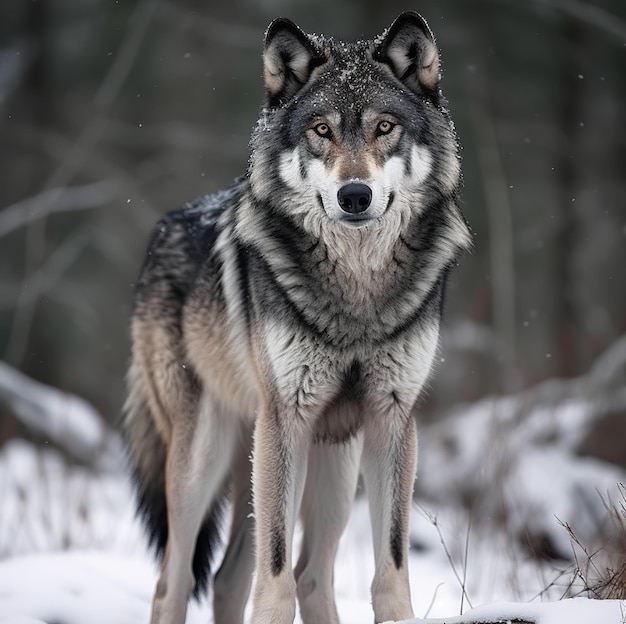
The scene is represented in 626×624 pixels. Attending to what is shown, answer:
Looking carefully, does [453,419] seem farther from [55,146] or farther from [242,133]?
[55,146]

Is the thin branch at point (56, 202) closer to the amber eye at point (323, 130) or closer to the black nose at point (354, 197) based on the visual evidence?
the amber eye at point (323, 130)

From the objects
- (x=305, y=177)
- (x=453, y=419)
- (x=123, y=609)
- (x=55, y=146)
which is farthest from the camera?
(x=55, y=146)

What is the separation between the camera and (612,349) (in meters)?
6.98

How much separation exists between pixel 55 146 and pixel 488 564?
7653 millimetres

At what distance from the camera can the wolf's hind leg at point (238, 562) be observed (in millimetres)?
3455

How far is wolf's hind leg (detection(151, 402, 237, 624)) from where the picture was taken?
336cm

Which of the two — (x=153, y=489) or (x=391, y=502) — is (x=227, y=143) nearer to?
(x=153, y=489)

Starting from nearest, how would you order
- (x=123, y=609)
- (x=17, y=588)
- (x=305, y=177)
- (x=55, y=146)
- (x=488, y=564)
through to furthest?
(x=305, y=177) → (x=17, y=588) → (x=123, y=609) → (x=488, y=564) → (x=55, y=146)

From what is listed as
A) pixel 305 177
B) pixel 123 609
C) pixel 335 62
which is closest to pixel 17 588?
pixel 123 609

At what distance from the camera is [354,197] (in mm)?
2533

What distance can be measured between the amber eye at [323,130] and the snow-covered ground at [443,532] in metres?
1.18

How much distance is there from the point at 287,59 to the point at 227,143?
26.4 feet

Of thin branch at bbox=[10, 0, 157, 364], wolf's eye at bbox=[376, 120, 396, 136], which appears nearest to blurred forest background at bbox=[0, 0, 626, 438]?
thin branch at bbox=[10, 0, 157, 364]

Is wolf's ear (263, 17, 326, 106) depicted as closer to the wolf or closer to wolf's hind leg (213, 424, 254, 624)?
the wolf
